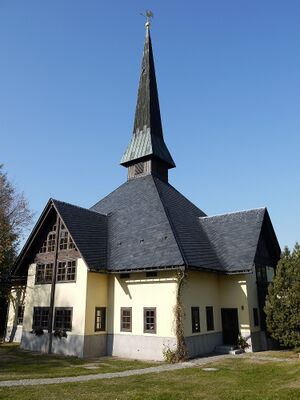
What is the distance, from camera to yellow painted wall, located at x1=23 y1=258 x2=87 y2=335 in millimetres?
18938

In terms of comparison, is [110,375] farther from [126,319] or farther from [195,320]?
[195,320]

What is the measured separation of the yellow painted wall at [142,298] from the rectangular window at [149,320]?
193 millimetres

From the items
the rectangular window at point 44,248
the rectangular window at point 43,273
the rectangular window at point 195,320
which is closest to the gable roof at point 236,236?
the rectangular window at point 195,320

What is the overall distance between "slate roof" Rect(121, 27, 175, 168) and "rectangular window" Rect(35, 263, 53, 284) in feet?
33.7

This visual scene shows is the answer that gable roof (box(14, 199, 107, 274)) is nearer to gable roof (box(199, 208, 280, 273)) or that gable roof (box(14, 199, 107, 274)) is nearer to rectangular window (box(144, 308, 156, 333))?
rectangular window (box(144, 308, 156, 333))

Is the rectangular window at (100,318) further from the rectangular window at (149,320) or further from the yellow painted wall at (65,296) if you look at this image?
the rectangular window at (149,320)

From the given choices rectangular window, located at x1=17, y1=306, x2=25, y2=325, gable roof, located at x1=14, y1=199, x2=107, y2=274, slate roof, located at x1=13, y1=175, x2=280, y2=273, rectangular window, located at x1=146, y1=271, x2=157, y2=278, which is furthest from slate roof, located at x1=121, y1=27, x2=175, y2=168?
rectangular window, located at x1=17, y1=306, x2=25, y2=325

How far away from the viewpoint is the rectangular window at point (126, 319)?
18.7 m

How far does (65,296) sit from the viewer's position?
2000 cm

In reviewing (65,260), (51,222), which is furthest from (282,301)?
(51,222)

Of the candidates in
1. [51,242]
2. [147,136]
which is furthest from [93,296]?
[147,136]

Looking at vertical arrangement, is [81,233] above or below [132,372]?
above

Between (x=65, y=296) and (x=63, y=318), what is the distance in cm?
121

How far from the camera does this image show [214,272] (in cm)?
1925
